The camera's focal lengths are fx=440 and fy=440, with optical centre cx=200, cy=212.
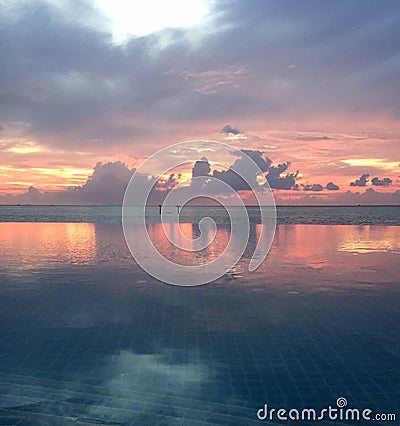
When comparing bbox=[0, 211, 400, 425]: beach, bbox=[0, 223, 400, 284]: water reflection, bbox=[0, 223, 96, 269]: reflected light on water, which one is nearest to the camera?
bbox=[0, 211, 400, 425]: beach

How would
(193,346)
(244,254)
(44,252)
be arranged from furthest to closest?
(44,252) < (244,254) < (193,346)

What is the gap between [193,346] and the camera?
9812 mm

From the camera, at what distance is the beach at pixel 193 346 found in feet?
23.7

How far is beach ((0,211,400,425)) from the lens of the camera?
23.7 ft

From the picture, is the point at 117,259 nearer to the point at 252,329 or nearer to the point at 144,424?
the point at 252,329

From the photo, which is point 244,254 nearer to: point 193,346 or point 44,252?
point 44,252

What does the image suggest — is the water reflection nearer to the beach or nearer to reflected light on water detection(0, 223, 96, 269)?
reflected light on water detection(0, 223, 96, 269)

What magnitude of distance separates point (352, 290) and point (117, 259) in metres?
11.8

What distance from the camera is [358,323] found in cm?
1130

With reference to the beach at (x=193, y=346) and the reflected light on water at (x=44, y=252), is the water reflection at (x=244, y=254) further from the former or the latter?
the beach at (x=193, y=346)

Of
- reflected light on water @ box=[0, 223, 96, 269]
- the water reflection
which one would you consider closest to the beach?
the water reflection

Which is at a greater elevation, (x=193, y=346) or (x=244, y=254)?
(x=244, y=254)

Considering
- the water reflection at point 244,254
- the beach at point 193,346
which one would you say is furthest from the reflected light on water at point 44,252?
the beach at point 193,346

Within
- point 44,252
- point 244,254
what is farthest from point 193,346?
point 44,252
